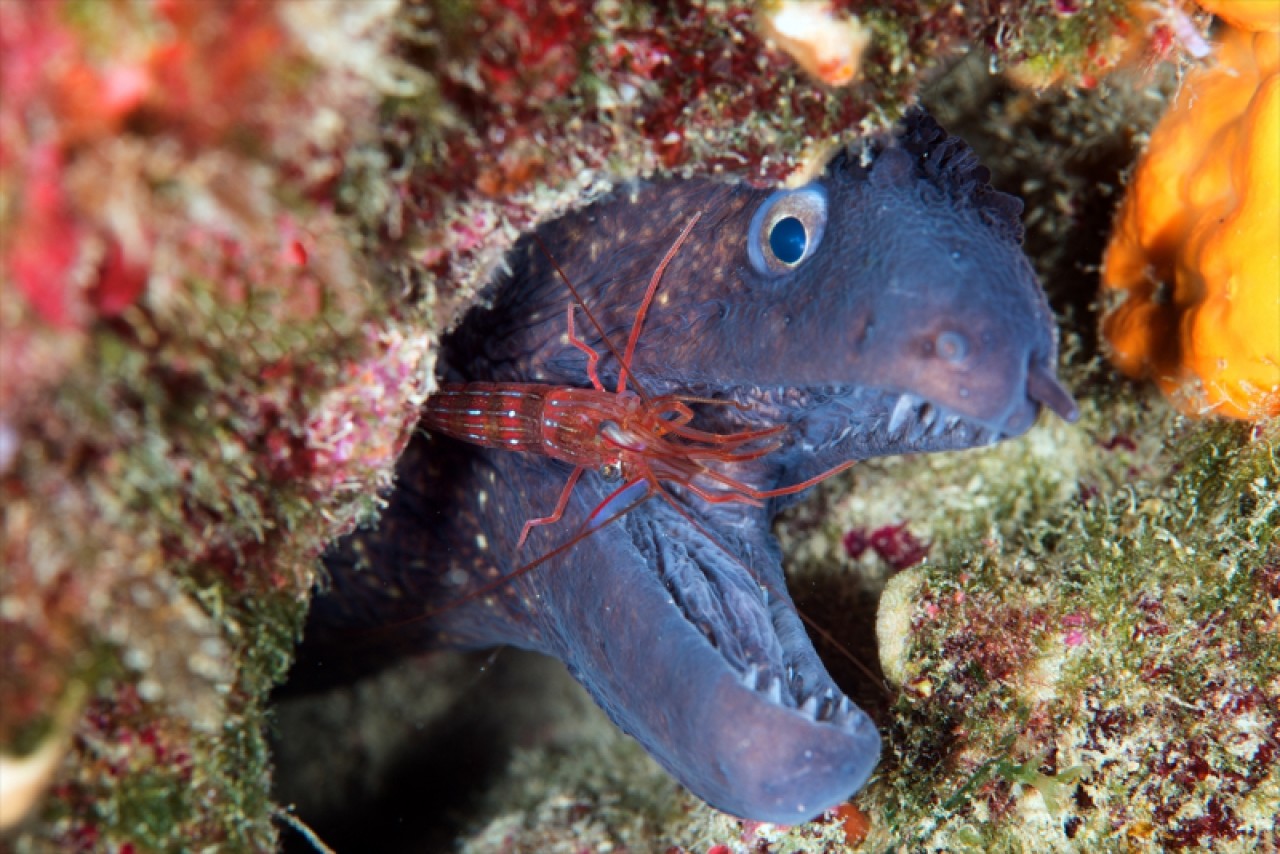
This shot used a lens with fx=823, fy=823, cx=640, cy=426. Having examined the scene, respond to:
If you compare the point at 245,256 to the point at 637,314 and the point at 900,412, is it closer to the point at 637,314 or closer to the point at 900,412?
the point at 637,314

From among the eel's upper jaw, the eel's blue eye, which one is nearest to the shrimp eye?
the eel's blue eye

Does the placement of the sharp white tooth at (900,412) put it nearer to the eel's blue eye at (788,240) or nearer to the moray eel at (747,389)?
the moray eel at (747,389)

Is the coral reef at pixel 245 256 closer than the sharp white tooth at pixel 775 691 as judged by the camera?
Yes

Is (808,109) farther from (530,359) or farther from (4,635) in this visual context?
(4,635)

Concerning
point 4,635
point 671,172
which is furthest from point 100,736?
point 671,172

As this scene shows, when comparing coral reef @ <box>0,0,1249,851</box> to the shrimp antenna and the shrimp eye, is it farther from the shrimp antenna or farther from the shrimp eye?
the shrimp antenna

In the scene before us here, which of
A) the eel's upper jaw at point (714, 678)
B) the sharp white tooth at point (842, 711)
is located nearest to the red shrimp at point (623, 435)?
the eel's upper jaw at point (714, 678)

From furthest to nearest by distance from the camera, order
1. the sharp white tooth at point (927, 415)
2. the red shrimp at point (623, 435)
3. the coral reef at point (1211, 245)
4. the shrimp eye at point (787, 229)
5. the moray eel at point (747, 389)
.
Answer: the red shrimp at point (623, 435) < the coral reef at point (1211, 245) < the sharp white tooth at point (927, 415) < the shrimp eye at point (787, 229) < the moray eel at point (747, 389)
